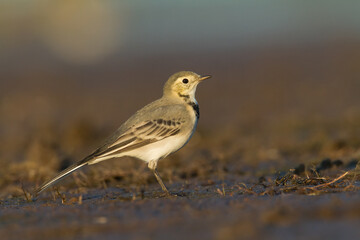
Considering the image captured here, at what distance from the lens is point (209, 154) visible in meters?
11.7

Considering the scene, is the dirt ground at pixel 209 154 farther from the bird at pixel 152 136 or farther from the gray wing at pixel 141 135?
the gray wing at pixel 141 135

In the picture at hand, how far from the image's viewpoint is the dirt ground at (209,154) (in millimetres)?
5609

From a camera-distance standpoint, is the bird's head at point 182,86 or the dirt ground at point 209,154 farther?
the bird's head at point 182,86

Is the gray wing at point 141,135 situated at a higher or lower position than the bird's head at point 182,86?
lower

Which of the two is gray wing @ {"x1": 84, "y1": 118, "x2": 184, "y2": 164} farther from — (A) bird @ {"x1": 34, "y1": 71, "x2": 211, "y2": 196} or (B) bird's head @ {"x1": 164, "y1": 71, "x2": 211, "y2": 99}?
(B) bird's head @ {"x1": 164, "y1": 71, "x2": 211, "y2": 99}

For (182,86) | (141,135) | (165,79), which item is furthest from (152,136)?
(165,79)

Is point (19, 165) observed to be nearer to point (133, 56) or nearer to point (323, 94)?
point (323, 94)

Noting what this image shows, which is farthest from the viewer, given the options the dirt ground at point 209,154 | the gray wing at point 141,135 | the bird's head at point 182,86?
the bird's head at point 182,86

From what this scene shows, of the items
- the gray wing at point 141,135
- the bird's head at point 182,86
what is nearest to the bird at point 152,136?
the gray wing at point 141,135

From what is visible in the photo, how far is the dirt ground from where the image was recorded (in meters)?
5.61

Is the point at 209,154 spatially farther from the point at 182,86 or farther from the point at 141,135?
the point at 141,135

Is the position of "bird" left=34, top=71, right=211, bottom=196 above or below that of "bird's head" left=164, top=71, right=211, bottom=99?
below

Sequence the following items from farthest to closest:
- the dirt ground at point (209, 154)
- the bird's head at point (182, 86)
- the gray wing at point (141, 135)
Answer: the bird's head at point (182, 86) → the gray wing at point (141, 135) → the dirt ground at point (209, 154)

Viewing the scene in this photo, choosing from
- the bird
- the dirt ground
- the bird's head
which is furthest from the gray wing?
the bird's head
